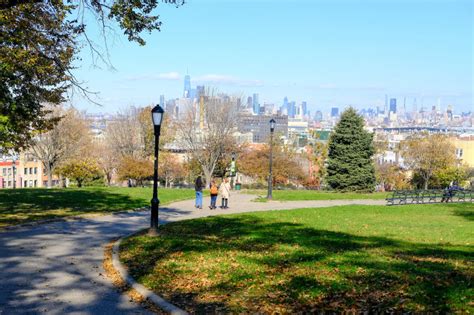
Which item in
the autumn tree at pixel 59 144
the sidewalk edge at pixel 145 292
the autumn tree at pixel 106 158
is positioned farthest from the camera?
the autumn tree at pixel 106 158

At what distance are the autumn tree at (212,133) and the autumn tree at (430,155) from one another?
74.7ft

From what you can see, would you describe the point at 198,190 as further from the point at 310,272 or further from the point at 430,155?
the point at 430,155

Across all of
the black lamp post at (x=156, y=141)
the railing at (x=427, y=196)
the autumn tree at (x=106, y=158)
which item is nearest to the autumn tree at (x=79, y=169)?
the autumn tree at (x=106, y=158)

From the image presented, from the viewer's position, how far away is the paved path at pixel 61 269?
7.72 metres

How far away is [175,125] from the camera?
63.8 m

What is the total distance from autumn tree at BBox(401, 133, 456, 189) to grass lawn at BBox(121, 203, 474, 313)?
5146 centimetres

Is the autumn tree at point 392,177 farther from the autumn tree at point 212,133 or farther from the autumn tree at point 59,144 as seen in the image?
the autumn tree at point 59,144

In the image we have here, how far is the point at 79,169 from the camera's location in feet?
180

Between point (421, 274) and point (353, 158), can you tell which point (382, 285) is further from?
point (353, 158)

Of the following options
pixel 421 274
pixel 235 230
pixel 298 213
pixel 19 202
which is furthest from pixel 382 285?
pixel 19 202

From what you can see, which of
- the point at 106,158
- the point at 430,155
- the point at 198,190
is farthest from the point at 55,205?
the point at 430,155

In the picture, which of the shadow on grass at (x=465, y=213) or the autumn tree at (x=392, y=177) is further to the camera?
the autumn tree at (x=392, y=177)

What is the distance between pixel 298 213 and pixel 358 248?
9630mm

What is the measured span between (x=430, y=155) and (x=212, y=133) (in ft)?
85.0
